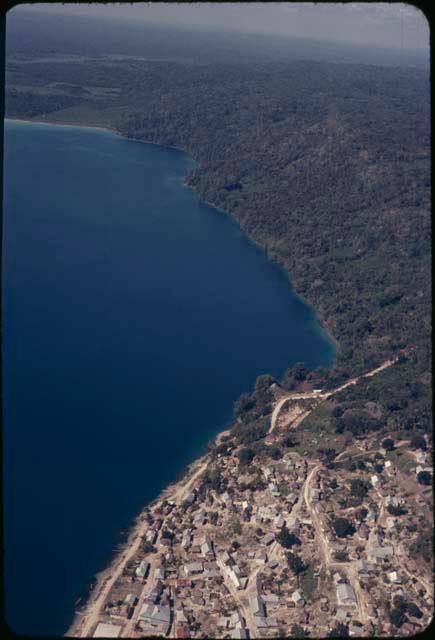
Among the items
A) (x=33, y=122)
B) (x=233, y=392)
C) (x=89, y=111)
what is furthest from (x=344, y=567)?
(x=89, y=111)

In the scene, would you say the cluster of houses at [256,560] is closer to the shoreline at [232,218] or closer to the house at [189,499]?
the house at [189,499]

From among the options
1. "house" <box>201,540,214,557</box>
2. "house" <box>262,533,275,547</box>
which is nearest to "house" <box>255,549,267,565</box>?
"house" <box>262,533,275,547</box>

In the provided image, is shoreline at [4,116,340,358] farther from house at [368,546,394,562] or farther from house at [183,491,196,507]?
house at [368,546,394,562]

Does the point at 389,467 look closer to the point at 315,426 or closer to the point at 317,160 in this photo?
the point at 315,426

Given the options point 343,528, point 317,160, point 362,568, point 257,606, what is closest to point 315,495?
point 343,528

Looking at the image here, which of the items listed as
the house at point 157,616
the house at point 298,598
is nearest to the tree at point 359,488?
the house at point 298,598

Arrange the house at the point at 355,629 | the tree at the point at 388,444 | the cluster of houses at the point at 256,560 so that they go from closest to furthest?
the house at the point at 355,629
the cluster of houses at the point at 256,560
the tree at the point at 388,444
